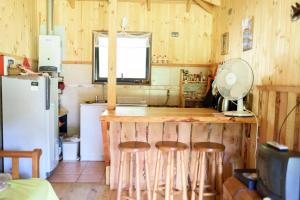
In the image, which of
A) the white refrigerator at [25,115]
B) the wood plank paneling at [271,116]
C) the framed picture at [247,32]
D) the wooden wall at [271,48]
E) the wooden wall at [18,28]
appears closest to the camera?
the wooden wall at [271,48]

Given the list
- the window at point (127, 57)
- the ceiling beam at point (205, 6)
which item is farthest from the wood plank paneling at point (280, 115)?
the window at point (127, 57)

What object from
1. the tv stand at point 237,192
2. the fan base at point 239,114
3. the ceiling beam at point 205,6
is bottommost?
the tv stand at point 237,192

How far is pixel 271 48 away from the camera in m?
2.48

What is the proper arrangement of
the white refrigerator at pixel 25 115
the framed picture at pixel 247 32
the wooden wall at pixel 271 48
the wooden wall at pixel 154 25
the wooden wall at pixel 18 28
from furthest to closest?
the wooden wall at pixel 154 25 → the wooden wall at pixel 18 28 → the white refrigerator at pixel 25 115 → the framed picture at pixel 247 32 → the wooden wall at pixel 271 48

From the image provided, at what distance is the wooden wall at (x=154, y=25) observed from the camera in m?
4.71

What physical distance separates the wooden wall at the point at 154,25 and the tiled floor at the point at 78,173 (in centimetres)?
179

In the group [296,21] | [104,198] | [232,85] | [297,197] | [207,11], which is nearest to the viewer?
[297,197]

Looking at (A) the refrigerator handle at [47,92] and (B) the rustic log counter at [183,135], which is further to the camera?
(A) the refrigerator handle at [47,92]

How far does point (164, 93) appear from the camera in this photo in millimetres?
4914

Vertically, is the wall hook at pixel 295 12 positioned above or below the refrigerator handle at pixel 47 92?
above

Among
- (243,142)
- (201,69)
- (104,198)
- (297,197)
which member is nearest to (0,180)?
(104,198)

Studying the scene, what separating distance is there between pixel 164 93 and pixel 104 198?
7.92 ft

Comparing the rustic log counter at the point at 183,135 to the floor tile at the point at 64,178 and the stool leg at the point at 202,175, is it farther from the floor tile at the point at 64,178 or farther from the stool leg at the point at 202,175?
the floor tile at the point at 64,178

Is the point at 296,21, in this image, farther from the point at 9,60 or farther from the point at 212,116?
the point at 9,60
